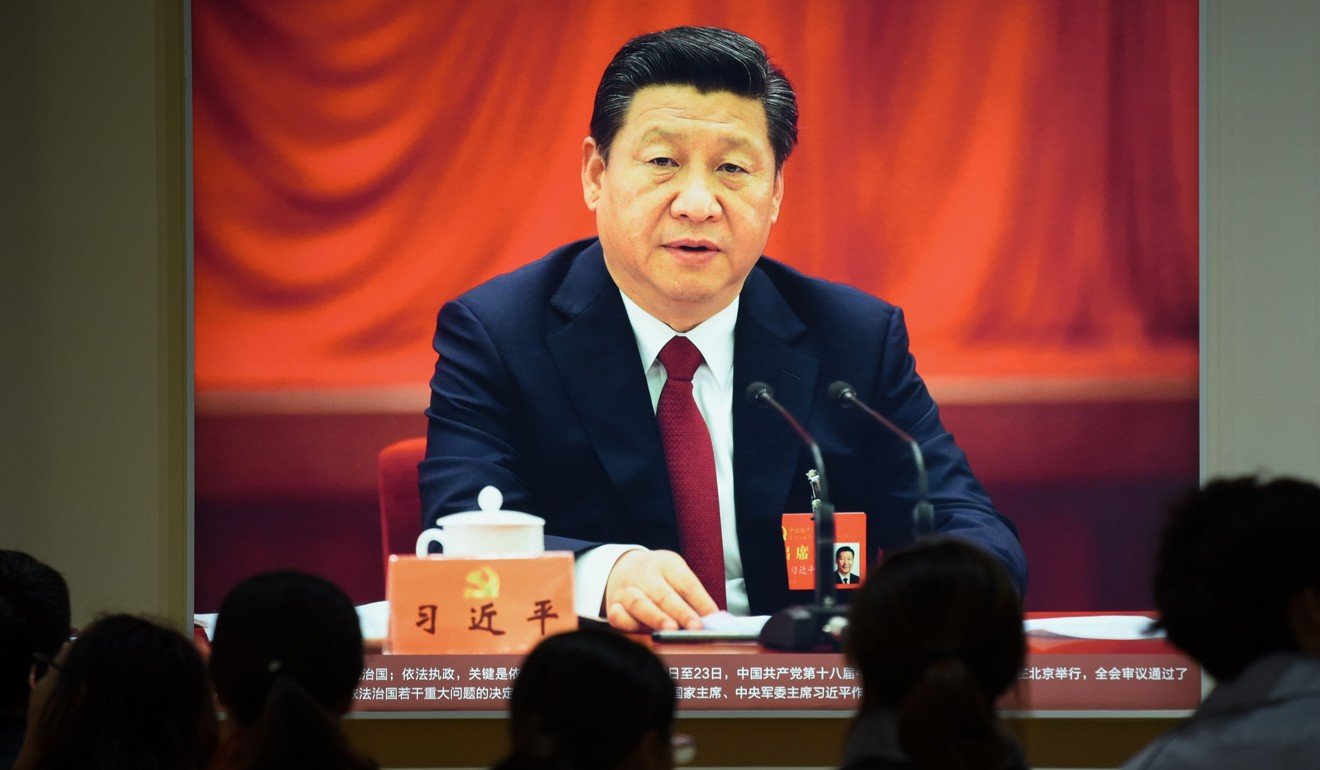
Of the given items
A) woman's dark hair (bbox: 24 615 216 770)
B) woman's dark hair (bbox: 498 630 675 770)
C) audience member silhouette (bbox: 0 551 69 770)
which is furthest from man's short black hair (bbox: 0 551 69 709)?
woman's dark hair (bbox: 498 630 675 770)

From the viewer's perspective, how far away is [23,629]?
203 centimetres

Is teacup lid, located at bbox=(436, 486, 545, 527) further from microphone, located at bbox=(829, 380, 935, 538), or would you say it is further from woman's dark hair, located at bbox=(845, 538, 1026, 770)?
woman's dark hair, located at bbox=(845, 538, 1026, 770)

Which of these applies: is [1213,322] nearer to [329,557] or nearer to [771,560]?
[771,560]

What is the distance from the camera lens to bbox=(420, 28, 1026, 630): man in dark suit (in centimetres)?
354

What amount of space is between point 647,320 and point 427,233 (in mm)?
647

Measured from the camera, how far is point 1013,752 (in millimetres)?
1392

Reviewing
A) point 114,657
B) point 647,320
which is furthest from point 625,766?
point 647,320

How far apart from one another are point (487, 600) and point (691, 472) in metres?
0.63

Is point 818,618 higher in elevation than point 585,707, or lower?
lower

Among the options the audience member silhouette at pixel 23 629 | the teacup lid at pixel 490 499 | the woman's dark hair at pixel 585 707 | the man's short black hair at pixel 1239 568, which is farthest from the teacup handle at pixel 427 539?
the man's short black hair at pixel 1239 568

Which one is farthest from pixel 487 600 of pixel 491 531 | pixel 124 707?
pixel 124 707

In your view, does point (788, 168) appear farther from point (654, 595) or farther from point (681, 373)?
point (654, 595)

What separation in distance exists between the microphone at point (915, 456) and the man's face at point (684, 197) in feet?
1.31

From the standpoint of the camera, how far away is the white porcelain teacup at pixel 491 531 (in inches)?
136
